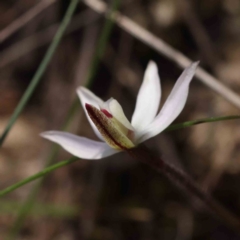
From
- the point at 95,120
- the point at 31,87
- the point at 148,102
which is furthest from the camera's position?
the point at 31,87

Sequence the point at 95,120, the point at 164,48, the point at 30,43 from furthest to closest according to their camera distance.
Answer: the point at 30,43
the point at 164,48
the point at 95,120

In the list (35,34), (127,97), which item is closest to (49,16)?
(35,34)

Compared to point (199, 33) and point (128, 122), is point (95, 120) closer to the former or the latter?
point (128, 122)

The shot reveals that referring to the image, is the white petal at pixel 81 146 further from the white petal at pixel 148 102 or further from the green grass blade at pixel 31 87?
the green grass blade at pixel 31 87

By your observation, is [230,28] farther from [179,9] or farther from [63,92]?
[63,92]

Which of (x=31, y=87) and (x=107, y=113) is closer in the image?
(x=107, y=113)

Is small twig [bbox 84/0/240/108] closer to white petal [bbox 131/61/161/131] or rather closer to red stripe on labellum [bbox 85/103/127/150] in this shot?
white petal [bbox 131/61/161/131]

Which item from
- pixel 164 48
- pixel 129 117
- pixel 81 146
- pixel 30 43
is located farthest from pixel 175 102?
pixel 30 43
